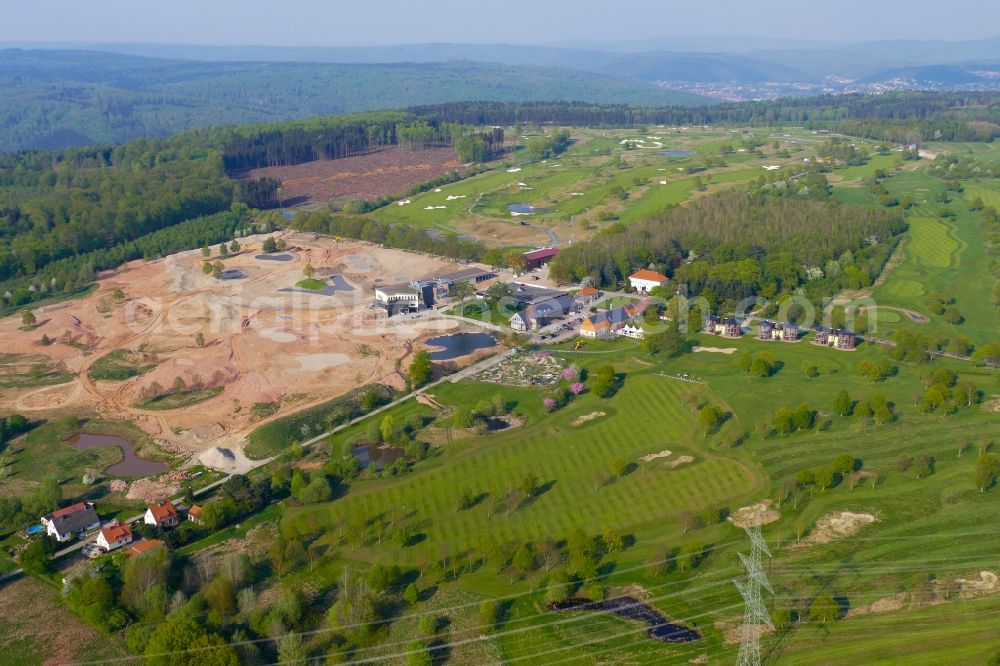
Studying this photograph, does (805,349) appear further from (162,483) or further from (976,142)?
(976,142)

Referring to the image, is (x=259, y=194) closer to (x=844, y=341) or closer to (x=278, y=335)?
(x=278, y=335)

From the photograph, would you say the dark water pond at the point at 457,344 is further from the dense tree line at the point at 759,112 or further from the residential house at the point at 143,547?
the dense tree line at the point at 759,112

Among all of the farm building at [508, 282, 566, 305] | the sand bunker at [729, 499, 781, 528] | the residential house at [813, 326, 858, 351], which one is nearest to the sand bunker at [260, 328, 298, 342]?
the farm building at [508, 282, 566, 305]

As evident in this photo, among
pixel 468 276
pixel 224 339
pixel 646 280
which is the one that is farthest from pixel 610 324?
pixel 224 339

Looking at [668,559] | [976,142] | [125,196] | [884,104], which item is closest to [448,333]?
[668,559]

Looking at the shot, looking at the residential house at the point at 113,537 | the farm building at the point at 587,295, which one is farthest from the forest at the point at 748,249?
the residential house at the point at 113,537

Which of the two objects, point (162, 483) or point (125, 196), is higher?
point (125, 196)

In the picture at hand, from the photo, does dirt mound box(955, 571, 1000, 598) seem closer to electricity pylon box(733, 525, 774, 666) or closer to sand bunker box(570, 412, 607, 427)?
electricity pylon box(733, 525, 774, 666)
